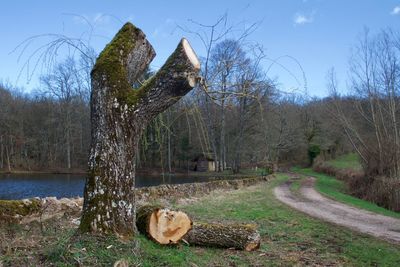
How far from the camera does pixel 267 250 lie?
24.2ft

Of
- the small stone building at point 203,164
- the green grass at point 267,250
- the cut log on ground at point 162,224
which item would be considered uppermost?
the small stone building at point 203,164

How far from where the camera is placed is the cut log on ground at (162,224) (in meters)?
6.46

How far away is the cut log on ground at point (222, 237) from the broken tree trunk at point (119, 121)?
5.45ft

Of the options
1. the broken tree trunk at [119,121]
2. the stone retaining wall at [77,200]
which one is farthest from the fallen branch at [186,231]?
the stone retaining wall at [77,200]

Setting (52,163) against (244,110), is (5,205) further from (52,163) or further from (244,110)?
(52,163)

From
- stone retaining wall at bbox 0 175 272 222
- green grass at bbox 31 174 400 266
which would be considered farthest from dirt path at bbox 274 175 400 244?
stone retaining wall at bbox 0 175 272 222

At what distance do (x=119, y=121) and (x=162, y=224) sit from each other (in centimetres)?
202

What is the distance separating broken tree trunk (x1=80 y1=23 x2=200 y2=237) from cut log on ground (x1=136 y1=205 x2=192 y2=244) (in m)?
0.71

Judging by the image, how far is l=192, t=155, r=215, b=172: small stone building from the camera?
58844mm

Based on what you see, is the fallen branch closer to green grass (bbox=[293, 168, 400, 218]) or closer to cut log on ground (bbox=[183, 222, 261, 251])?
cut log on ground (bbox=[183, 222, 261, 251])

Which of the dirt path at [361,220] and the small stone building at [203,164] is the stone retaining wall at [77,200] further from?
the small stone building at [203,164]

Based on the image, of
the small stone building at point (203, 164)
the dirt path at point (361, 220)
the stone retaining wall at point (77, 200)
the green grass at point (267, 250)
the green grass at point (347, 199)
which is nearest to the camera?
the green grass at point (267, 250)

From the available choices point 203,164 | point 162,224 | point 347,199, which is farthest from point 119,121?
point 203,164

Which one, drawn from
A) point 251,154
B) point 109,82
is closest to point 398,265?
point 109,82
